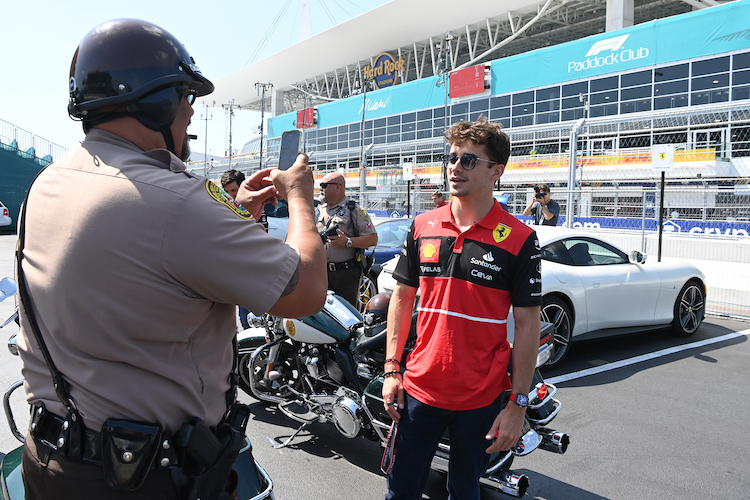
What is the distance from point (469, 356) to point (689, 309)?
621 centimetres

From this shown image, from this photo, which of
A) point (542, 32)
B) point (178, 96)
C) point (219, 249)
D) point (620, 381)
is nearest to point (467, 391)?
point (219, 249)

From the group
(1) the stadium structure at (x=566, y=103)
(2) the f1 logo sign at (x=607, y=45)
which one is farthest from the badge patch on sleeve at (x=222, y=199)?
(2) the f1 logo sign at (x=607, y=45)

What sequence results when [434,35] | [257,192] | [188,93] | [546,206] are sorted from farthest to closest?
[434,35] < [546,206] < [257,192] < [188,93]

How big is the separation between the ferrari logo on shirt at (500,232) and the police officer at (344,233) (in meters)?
3.44

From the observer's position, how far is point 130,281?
124 cm

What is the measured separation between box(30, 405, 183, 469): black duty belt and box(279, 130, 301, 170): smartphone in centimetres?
89

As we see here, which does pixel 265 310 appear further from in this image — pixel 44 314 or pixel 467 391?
pixel 467 391

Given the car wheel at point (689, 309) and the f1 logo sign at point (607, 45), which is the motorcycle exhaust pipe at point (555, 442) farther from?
the f1 logo sign at point (607, 45)

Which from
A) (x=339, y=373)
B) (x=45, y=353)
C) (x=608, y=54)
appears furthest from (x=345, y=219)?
(x=608, y=54)

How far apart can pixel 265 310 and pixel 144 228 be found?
32 cm

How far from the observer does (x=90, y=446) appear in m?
1.29

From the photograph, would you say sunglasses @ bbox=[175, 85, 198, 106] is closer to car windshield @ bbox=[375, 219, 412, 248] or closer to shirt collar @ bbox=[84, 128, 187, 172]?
shirt collar @ bbox=[84, 128, 187, 172]

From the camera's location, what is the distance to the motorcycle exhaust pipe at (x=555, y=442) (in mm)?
3340

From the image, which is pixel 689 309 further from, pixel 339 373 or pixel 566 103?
pixel 566 103
